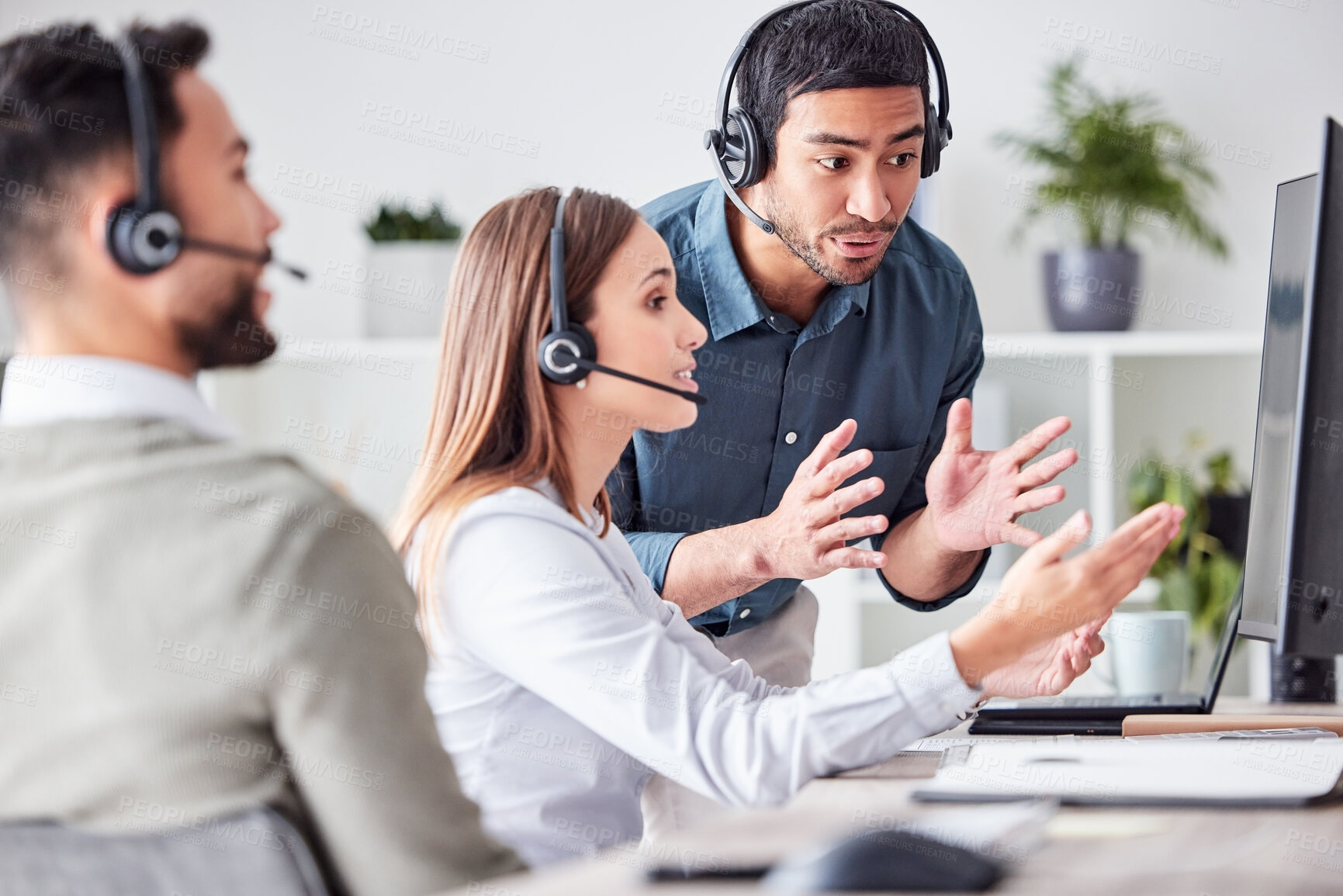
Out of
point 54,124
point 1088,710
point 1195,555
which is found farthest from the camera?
point 1195,555

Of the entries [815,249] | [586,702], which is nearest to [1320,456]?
[586,702]

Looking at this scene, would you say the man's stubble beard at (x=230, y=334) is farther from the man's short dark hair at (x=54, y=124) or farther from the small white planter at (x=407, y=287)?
the small white planter at (x=407, y=287)

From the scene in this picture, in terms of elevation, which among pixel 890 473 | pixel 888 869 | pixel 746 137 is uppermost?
pixel 746 137

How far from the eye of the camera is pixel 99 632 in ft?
2.13

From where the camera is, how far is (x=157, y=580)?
2.13 feet

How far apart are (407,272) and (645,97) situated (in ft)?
2.23

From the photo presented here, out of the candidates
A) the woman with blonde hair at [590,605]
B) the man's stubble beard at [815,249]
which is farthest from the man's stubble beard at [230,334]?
the man's stubble beard at [815,249]

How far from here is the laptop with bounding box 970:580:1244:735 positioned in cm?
125

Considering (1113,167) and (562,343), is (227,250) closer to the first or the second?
(562,343)

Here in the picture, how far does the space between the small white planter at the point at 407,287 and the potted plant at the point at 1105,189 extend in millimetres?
1238

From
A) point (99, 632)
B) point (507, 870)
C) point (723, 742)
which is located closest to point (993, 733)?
point (723, 742)

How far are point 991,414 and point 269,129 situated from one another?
181cm

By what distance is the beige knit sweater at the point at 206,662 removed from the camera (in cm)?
64

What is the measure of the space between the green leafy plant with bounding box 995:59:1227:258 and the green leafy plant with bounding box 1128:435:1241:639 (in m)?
0.47
